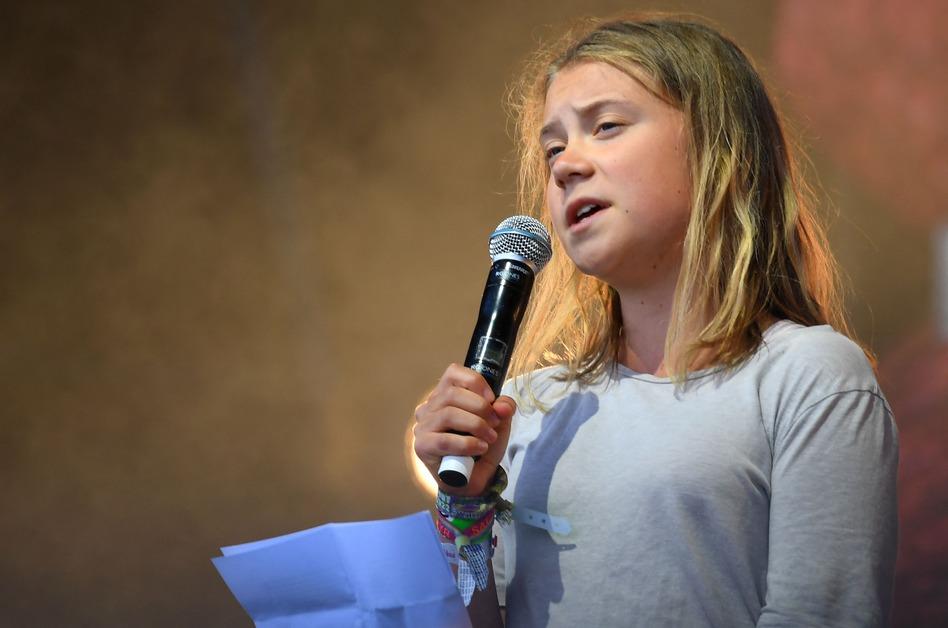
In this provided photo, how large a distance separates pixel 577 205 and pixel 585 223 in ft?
0.07

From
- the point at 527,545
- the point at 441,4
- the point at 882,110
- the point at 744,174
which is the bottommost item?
the point at 527,545

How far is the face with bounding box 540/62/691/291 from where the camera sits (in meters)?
0.95

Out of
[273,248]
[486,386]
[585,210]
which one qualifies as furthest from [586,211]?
[273,248]

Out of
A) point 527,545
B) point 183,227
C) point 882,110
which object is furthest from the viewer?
point 183,227

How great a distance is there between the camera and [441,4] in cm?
281

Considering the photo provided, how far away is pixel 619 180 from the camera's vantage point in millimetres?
951

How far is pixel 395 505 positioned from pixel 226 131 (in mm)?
1123

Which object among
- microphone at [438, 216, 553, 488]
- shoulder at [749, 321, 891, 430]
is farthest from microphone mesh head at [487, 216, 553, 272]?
shoulder at [749, 321, 891, 430]

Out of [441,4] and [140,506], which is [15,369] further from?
[441,4]

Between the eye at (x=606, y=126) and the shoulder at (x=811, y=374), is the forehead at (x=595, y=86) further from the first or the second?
the shoulder at (x=811, y=374)

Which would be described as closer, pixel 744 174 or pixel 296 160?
pixel 744 174

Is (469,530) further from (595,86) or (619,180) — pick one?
(595,86)

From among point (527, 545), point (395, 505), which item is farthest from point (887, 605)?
point (395, 505)

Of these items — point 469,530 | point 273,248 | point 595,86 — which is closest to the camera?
point 469,530
